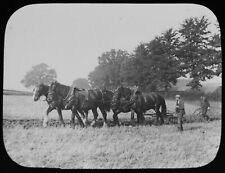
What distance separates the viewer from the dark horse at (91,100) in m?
5.07

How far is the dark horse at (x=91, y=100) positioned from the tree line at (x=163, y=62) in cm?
7

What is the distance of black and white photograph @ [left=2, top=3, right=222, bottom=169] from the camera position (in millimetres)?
4938

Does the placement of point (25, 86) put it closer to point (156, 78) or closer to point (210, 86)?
point (156, 78)

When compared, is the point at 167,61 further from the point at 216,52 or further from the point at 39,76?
the point at 39,76

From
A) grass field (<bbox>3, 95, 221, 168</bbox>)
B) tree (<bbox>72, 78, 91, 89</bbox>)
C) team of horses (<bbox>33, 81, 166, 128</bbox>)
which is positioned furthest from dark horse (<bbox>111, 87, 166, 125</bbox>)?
tree (<bbox>72, 78, 91, 89</bbox>)

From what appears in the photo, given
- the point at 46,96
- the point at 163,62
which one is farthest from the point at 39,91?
the point at 163,62

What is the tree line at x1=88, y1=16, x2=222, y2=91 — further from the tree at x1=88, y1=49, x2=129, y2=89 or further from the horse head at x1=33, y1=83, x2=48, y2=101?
the horse head at x1=33, y1=83, x2=48, y2=101

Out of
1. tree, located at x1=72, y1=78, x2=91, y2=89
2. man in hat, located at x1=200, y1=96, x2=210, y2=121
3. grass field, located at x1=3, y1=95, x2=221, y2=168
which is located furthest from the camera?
man in hat, located at x1=200, y1=96, x2=210, y2=121

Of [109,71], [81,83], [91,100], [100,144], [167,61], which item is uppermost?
[167,61]

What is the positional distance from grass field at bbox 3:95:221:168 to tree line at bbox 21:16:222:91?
28 cm

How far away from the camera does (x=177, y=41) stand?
514 centimetres

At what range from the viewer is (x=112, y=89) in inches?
200

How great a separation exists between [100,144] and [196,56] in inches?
51.3

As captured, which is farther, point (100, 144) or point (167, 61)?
point (167, 61)
